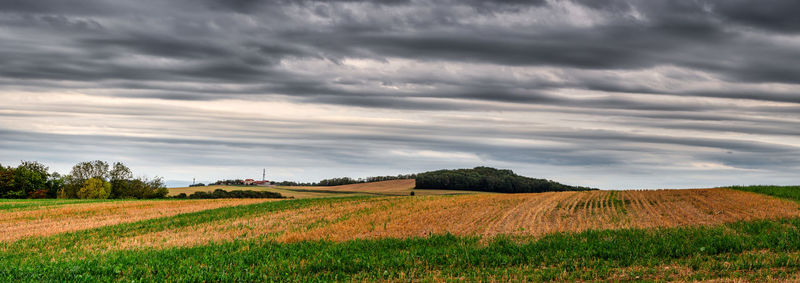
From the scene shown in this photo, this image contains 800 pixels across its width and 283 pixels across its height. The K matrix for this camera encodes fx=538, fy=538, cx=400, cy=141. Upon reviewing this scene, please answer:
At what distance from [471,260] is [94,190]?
107 metres

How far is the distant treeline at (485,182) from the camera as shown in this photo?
352ft

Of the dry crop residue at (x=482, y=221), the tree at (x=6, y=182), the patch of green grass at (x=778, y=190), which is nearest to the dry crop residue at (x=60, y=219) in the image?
the dry crop residue at (x=482, y=221)

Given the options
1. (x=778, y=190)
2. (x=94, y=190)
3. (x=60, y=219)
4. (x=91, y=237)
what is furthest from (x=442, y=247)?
(x=94, y=190)

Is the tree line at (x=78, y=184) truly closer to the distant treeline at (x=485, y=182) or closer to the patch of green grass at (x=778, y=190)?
the distant treeline at (x=485, y=182)

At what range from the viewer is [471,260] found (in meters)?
18.0

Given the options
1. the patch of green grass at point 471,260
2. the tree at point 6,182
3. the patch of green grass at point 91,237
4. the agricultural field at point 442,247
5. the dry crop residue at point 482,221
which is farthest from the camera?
the tree at point 6,182

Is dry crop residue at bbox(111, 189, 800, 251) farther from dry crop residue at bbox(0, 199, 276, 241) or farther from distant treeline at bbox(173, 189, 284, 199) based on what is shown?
distant treeline at bbox(173, 189, 284, 199)

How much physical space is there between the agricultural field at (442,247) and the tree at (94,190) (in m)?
73.2

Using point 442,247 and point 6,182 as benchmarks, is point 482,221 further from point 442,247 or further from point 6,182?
point 6,182

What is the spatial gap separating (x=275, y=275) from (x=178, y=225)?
24489 millimetres

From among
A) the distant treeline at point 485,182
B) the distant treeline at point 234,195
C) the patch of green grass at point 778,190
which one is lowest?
the distant treeline at point 234,195

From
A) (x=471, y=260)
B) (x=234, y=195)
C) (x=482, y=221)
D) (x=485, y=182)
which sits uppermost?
(x=485, y=182)

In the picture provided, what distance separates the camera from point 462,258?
18219 millimetres

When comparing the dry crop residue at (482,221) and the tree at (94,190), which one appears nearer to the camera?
the dry crop residue at (482,221)
